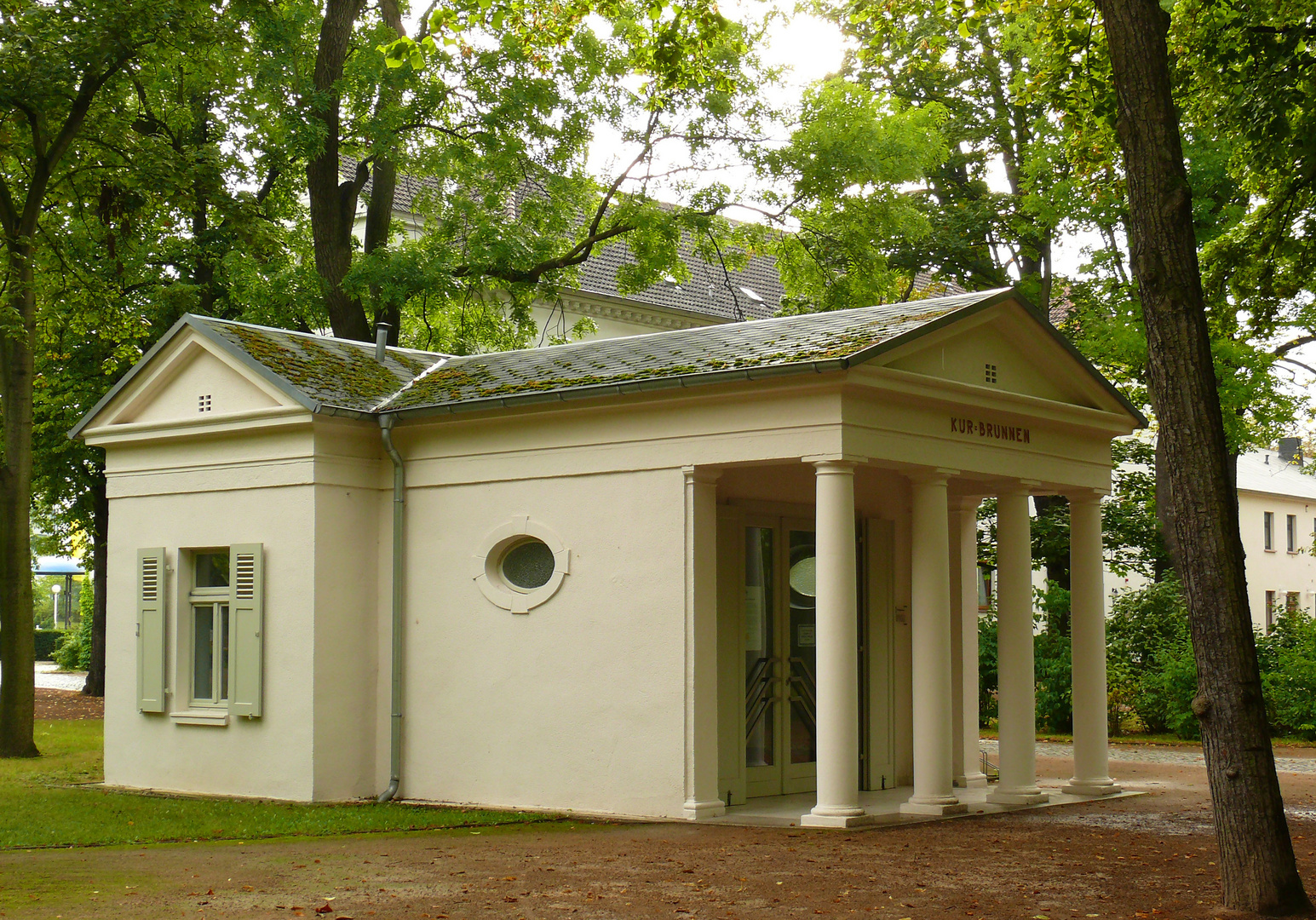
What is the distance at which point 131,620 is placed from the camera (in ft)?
48.5

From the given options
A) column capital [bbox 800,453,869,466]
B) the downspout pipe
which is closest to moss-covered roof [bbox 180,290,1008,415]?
the downspout pipe

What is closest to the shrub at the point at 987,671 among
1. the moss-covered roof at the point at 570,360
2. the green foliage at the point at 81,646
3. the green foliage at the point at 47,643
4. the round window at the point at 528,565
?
the moss-covered roof at the point at 570,360

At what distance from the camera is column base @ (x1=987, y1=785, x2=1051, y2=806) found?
13.1 metres

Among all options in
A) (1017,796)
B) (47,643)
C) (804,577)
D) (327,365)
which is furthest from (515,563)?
(47,643)

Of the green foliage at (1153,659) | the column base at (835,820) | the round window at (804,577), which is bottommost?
the column base at (835,820)

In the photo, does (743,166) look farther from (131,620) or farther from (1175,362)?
(1175,362)

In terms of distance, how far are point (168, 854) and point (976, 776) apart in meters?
8.01

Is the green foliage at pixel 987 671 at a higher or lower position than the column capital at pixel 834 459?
lower

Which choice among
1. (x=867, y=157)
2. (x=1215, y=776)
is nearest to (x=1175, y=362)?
(x=1215, y=776)

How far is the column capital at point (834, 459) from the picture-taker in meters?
11.2

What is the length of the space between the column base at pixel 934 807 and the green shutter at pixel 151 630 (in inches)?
289

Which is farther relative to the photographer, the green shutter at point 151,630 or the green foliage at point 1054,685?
the green foliage at point 1054,685

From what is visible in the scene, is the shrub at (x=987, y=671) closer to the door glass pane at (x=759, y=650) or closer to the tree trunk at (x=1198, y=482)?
the door glass pane at (x=759, y=650)

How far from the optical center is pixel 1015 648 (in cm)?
1369
